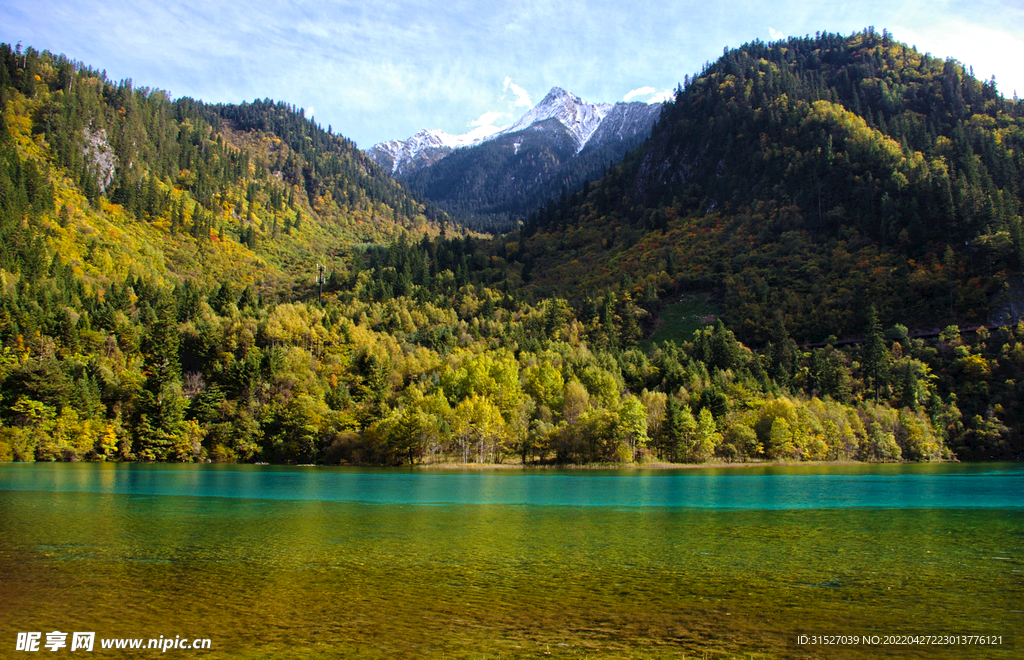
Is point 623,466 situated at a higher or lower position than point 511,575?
lower

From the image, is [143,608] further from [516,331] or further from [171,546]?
[516,331]

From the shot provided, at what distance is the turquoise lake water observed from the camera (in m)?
18.7

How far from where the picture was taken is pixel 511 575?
26859 mm

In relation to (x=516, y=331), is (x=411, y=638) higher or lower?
lower

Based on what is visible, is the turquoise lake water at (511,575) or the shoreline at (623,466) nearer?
the turquoise lake water at (511,575)

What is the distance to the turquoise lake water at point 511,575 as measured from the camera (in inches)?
735

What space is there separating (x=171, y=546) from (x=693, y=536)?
28.7 metres

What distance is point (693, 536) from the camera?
124 ft

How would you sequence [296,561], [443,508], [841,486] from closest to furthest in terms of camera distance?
[296,561]
[443,508]
[841,486]

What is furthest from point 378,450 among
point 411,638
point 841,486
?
point 411,638

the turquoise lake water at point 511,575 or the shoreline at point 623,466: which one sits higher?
the turquoise lake water at point 511,575

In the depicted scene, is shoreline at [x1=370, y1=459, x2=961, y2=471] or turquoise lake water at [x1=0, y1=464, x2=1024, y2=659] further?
shoreline at [x1=370, y1=459, x2=961, y2=471]

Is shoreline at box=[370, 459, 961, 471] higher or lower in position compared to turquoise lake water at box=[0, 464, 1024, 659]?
lower

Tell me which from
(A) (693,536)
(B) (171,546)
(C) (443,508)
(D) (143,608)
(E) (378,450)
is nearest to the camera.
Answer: (D) (143,608)
